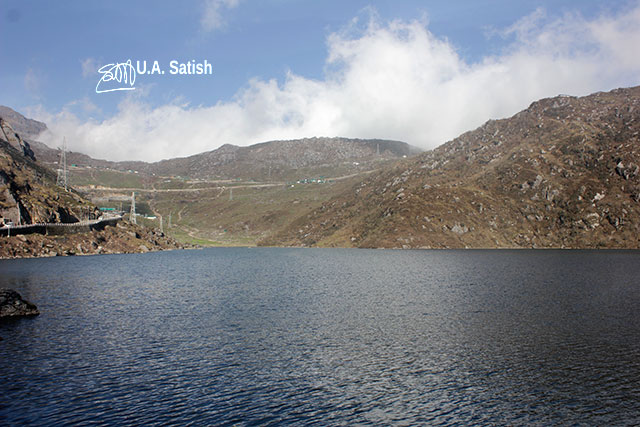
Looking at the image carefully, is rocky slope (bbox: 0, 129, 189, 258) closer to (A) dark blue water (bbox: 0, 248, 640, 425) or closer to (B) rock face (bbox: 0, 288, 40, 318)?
(A) dark blue water (bbox: 0, 248, 640, 425)

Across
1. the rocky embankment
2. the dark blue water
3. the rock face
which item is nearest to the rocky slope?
the rocky embankment

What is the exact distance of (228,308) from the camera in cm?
6706

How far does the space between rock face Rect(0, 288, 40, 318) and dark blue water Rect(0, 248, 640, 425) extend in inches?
76.3

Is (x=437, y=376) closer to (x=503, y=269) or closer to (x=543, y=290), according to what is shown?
(x=543, y=290)

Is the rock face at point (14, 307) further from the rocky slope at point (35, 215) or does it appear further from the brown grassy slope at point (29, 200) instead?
the brown grassy slope at point (29, 200)

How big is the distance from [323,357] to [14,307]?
4558 centimetres

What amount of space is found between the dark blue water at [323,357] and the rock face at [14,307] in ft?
6.36

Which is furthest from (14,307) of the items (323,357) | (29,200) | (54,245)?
(29,200)

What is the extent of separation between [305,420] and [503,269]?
365 feet

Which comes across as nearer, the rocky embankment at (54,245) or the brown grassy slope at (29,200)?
the rocky embankment at (54,245)

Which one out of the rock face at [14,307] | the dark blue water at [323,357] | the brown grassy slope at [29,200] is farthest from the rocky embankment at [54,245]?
the rock face at [14,307]

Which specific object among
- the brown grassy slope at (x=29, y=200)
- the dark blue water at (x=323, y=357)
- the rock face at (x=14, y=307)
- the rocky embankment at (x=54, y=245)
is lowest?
the dark blue water at (x=323, y=357)

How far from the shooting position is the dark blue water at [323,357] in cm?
2966

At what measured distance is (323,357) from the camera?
42000 mm
